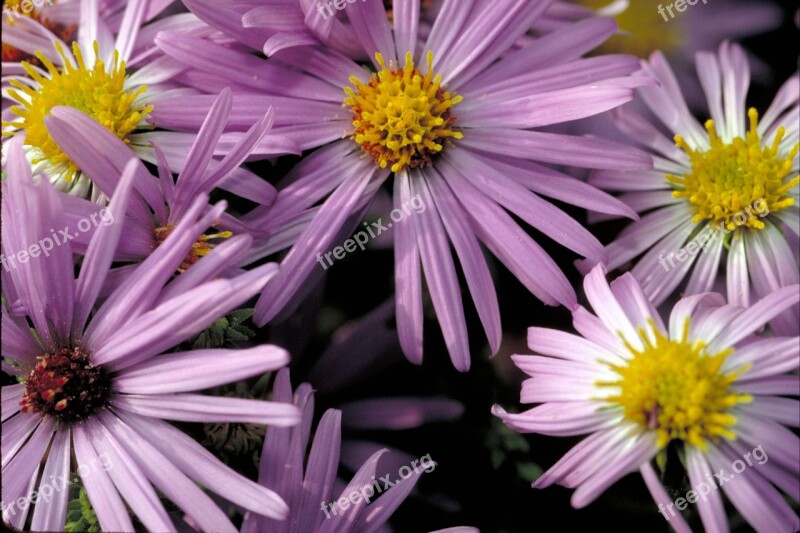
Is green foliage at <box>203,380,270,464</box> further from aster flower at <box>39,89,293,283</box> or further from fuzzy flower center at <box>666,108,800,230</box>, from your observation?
fuzzy flower center at <box>666,108,800,230</box>

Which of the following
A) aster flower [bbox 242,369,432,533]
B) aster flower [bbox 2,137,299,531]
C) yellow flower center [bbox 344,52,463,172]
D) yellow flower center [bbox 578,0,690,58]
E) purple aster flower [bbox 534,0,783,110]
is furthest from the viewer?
yellow flower center [bbox 578,0,690,58]

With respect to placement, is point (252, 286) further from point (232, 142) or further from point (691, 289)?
point (691, 289)

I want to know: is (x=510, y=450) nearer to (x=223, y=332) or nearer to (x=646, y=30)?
(x=223, y=332)

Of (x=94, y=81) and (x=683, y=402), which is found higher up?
(x=94, y=81)

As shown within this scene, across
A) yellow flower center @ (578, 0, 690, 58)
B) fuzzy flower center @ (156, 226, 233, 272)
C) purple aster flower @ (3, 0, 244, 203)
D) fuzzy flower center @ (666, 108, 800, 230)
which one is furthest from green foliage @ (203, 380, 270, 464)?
→ yellow flower center @ (578, 0, 690, 58)

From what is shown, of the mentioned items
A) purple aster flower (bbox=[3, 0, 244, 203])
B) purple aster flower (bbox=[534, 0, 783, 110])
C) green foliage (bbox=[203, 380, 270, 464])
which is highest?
purple aster flower (bbox=[534, 0, 783, 110])

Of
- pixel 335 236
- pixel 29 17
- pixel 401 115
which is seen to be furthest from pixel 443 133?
pixel 29 17

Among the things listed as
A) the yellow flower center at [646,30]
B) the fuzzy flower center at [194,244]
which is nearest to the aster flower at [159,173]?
the fuzzy flower center at [194,244]
